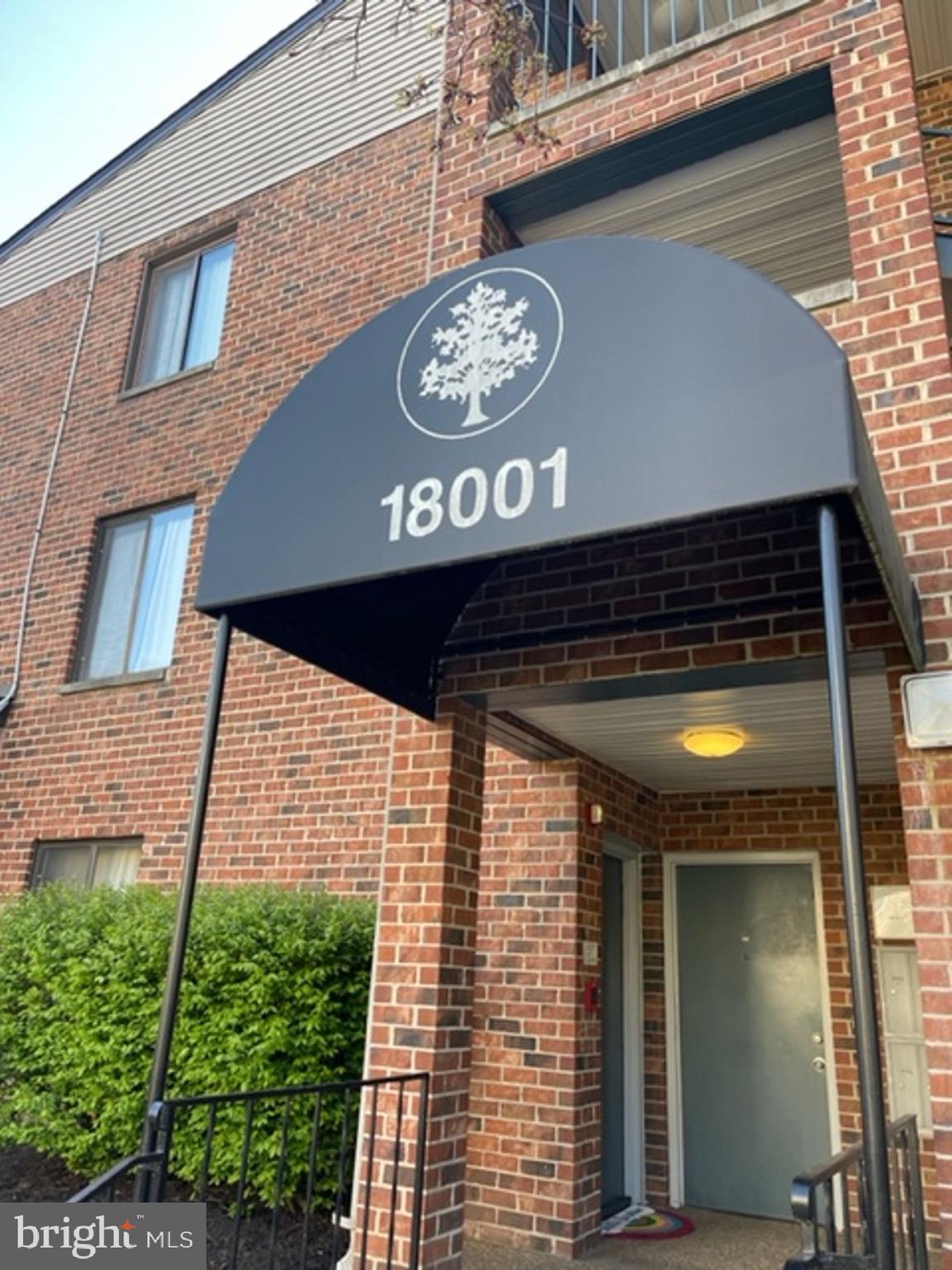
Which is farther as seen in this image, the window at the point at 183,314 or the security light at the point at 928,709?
the window at the point at 183,314

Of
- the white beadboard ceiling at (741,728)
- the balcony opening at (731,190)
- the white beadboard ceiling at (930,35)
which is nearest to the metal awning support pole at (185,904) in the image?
the white beadboard ceiling at (741,728)

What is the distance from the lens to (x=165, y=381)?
847 centimetres

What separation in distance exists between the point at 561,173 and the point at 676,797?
397cm

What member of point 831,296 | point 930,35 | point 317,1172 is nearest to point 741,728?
point 831,296

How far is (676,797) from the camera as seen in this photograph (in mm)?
6383

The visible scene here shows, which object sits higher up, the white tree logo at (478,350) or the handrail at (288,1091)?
the white tree logo at (478,350)

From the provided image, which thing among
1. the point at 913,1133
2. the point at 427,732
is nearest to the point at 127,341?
the point at 427,732

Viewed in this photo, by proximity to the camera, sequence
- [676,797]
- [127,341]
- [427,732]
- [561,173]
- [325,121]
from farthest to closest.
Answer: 1. [127,341]
2. [325,121]
3. [676,797]
4. [561,173]
5. [427,732]

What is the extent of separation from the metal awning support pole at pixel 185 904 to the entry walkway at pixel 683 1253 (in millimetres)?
2338

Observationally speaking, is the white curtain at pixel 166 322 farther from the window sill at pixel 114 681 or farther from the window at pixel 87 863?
the window at pixel 87 863

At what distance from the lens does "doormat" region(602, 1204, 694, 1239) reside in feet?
16.4

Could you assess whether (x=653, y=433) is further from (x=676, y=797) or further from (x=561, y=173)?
(x=676, y=797)

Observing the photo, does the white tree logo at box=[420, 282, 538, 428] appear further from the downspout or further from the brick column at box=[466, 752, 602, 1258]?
the downspout

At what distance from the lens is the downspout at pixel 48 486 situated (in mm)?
8258
